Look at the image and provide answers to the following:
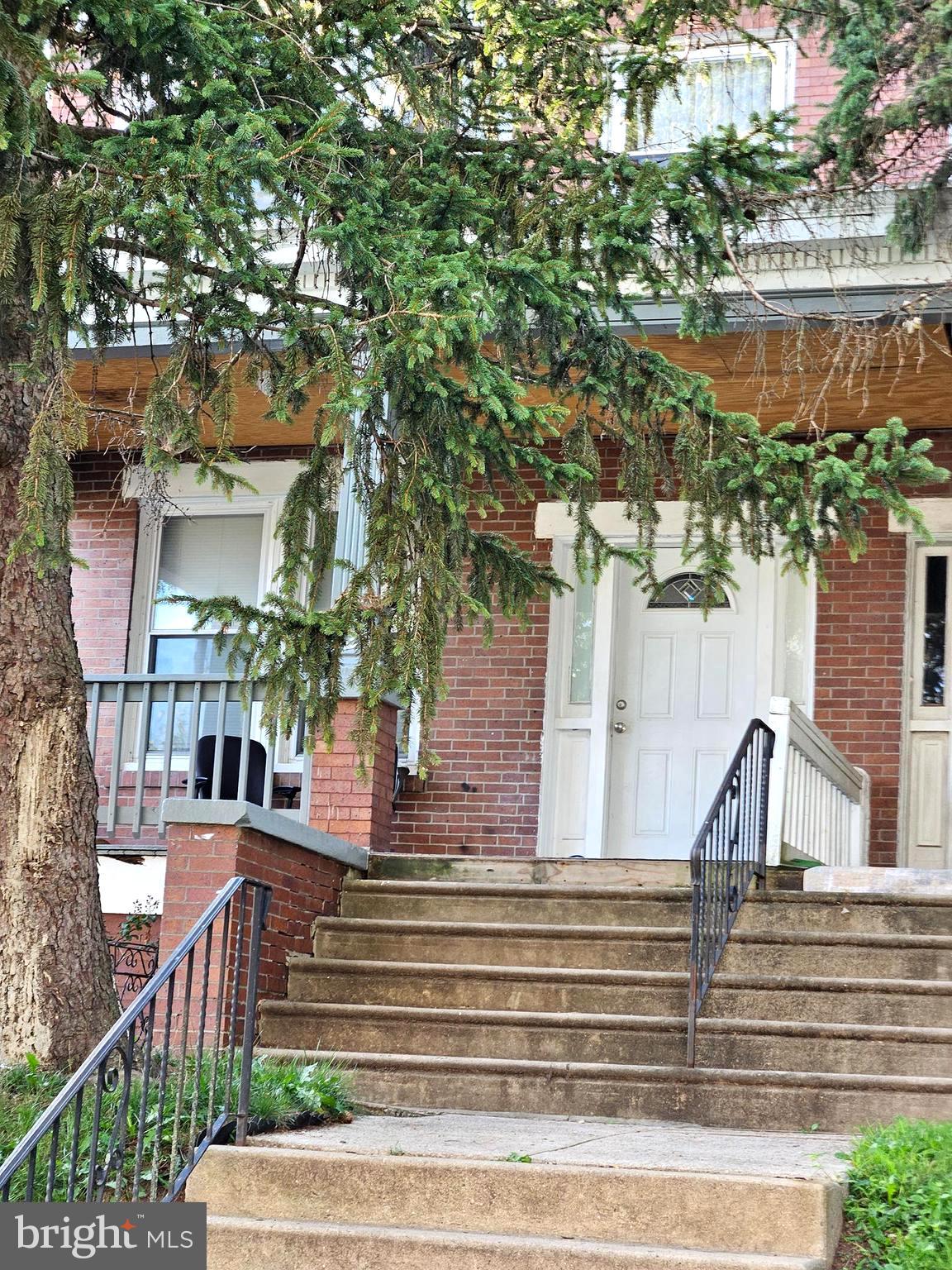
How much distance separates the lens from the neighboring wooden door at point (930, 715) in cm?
934

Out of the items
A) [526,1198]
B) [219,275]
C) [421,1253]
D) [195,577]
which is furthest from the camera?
[195,577]

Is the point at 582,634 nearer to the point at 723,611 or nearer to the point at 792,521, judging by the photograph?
the point at 723,611

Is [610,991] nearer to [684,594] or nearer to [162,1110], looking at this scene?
[162,1110]

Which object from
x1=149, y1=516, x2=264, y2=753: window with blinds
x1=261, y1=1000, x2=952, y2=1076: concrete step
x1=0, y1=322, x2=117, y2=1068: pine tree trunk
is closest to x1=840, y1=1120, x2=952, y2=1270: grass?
x1=261, y1=1000, x2=952, y2=1076: concrete step

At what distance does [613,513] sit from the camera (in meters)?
10.4

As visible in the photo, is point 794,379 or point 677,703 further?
point 677,703

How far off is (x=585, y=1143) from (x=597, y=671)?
196 inches

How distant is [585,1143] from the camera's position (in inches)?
210

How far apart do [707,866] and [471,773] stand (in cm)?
373

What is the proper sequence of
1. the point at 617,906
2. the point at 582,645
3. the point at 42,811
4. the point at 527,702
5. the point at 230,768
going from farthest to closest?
the point at 582,645, the point at 527,702, the point at 230,768, the point at 617,906, the point at 42,811

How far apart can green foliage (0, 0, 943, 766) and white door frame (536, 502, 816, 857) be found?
3043 mm

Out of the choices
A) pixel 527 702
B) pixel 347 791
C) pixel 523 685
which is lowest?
pixel 347 791

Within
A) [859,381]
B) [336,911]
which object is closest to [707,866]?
[336,911]

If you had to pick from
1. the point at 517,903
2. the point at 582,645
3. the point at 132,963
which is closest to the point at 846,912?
the point at 517,903
